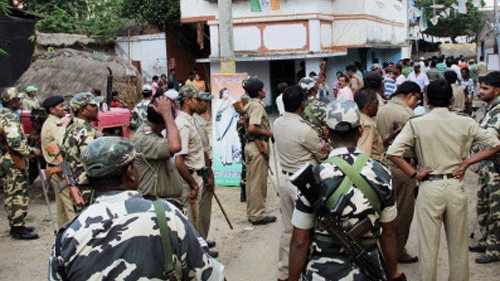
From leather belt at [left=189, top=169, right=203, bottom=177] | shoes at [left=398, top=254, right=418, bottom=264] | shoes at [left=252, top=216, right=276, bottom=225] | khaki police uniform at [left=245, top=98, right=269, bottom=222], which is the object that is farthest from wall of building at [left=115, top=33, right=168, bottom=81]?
shoes at [left=398, top=254, right=418, bottom=264]

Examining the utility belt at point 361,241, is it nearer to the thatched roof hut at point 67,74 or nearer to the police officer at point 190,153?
the police officer at point 190,153

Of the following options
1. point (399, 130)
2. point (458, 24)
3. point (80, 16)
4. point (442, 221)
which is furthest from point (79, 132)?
point (458, 24)

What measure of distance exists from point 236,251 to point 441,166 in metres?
3.22

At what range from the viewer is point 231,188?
10.2 meters

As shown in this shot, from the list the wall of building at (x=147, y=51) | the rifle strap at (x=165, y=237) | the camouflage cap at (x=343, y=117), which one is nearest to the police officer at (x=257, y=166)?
the camouflage cap at (x=343, y=117)

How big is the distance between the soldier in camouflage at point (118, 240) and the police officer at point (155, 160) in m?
2.10

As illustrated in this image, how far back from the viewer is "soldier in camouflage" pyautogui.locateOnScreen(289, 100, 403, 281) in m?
3.28

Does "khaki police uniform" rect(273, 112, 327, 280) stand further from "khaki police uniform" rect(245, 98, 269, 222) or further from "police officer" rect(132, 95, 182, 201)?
"khaki police uniform" rect(245, 98, 269, 222)

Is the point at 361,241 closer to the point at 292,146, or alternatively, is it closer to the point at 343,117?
the point at 343,117

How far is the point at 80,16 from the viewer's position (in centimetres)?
2594

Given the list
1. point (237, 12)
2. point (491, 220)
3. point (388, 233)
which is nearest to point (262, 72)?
point (237, 12)

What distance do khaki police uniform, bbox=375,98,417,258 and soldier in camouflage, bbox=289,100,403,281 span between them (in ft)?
8.34

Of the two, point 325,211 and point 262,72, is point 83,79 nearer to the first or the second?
point 262,72

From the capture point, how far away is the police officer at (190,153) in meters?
5.71
